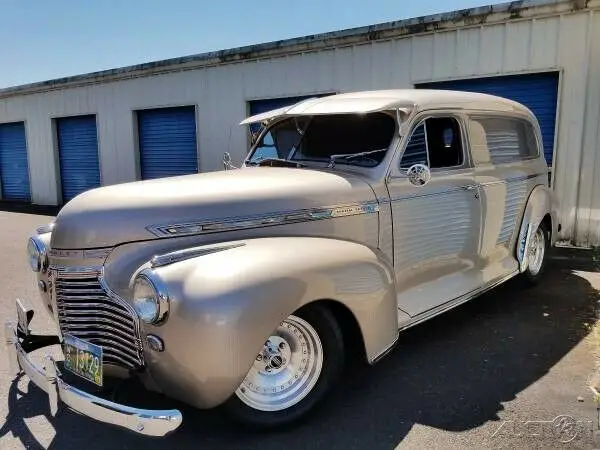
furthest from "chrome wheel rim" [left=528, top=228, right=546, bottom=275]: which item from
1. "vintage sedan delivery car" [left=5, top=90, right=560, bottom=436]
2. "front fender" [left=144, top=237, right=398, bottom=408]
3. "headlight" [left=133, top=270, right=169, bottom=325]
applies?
"headlight" [left=133, top=270, right=169, bottom=325]

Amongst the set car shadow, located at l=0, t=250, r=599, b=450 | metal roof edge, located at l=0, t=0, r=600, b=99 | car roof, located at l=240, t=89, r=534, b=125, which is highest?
metal roof edge, located at l=0, t=0, r=600, b=99

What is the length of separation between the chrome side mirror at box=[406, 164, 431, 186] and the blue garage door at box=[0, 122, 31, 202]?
15919 millimetres

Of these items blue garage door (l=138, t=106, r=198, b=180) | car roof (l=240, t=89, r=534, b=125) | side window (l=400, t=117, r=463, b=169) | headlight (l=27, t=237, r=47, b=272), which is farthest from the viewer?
blue garage door (l=138, t=106, r=198, b=180)

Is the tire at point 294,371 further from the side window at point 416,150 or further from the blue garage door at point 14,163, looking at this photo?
the blue garage door at point 14,163

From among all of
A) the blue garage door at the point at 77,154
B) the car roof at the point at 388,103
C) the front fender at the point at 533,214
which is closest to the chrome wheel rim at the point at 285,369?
the car roof at the point at 388,103

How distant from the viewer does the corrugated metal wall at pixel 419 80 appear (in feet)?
24.1

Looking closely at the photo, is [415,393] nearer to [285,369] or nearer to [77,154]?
[285,369]

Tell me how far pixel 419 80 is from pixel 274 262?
6.78 meters

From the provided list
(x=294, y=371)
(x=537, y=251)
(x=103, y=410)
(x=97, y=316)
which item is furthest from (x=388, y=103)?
(x=537, y=251)

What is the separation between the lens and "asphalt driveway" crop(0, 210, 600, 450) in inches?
111

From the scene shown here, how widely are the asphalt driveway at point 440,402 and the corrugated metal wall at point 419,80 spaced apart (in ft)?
11.6

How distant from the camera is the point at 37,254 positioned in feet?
10.9

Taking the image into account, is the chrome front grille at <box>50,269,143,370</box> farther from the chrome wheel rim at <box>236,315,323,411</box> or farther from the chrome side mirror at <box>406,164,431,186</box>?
the chrome side mirror at <box>406,164,431,186</box>

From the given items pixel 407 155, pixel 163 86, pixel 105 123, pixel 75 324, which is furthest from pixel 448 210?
pixel 105 123
